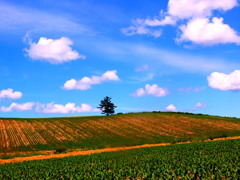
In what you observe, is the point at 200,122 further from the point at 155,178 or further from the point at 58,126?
the point at 155,178

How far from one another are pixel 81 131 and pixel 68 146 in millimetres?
12441

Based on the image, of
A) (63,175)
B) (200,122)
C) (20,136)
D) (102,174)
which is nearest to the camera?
(102,174)

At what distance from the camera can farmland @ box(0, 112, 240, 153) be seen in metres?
48.2

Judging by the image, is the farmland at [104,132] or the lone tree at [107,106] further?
the lone tree at [107,106]

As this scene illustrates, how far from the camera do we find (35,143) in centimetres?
4919

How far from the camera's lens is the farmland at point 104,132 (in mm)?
48188

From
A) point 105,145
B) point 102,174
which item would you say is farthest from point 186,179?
point 105,145

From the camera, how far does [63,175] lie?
19.7 metres

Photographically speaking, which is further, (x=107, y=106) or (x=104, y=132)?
(x=107, y=106)

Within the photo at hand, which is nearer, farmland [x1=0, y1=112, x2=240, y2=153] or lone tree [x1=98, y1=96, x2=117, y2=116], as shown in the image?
farmland [x1=0, y1=112, x2=240, y2=153]

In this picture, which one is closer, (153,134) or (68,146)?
(68,146)

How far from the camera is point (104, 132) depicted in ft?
194

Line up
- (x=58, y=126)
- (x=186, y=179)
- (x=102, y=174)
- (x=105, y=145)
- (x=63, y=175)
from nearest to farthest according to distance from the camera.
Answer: (x=186, y=179) → (x=102, y=174) → (x=63, y=175) → (x=105, y=145) → (x=58, y=126)

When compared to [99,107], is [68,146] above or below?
below
